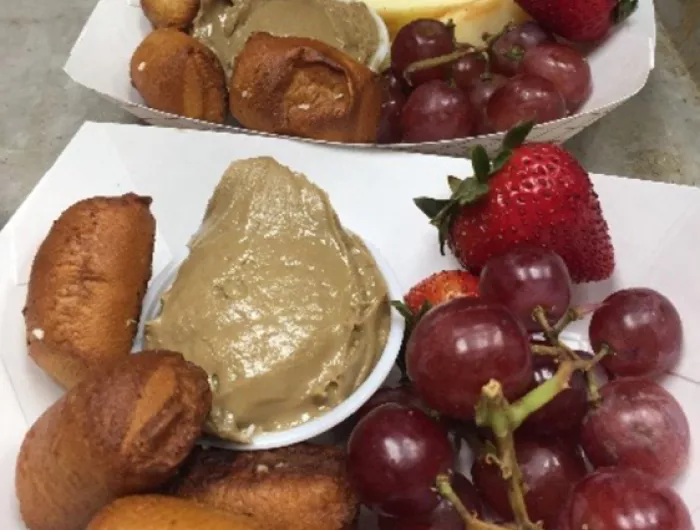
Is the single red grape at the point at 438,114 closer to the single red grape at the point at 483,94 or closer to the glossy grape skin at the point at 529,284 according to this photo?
the single red grape at the point at 483,94

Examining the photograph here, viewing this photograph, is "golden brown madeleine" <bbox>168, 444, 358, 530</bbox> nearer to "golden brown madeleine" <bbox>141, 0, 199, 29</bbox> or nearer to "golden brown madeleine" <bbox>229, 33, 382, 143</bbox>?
"golden brown madeleine" <bbox>229, 33, 382, 143</bbox>

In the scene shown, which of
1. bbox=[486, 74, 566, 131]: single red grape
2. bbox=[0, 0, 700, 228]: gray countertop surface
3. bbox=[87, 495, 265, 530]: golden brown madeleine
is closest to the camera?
bbox=[87, 495, 265, 530]: golden brown madeleine

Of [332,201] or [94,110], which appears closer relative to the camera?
[332,201]

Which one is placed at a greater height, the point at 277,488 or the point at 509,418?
the point at 509,418

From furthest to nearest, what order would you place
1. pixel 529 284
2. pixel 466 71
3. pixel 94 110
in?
pixel 94 110
pixel 466 71
pixel 529 284

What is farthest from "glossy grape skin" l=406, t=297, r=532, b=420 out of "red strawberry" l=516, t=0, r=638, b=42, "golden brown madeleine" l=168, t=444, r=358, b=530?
"red strawberry" l=516, t=0, r=638, b=42

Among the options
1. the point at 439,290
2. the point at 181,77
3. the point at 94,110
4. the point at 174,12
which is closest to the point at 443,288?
the point at 439,290

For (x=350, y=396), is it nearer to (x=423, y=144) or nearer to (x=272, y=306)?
(x=272, y=306)

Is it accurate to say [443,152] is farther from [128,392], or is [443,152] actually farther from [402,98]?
[128,392]
